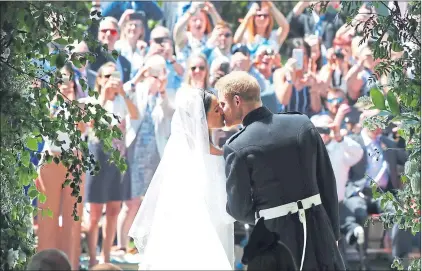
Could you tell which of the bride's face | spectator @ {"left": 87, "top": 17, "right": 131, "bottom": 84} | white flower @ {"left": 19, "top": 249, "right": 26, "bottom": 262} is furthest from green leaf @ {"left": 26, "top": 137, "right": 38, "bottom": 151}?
spectator @ {"left": 87, "top": 17, "right": 131, "bottom": 84}

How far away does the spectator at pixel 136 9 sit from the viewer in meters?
10.5

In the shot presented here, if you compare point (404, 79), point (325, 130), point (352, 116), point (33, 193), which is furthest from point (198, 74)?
point (404, 79)

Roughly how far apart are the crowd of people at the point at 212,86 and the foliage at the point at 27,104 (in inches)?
146

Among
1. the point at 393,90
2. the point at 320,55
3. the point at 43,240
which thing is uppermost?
the point at 320,55

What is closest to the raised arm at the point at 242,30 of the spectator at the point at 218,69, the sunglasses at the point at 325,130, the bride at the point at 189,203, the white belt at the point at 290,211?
the spectator at the point at 218,69

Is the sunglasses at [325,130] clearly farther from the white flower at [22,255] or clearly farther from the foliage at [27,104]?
the white flower at [22,255]

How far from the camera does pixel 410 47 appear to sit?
611 centimetres

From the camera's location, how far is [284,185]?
5.22 m

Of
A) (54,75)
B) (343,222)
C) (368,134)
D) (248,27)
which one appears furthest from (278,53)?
(54,75)

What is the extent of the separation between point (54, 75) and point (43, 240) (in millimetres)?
3816

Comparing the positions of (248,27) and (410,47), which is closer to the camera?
(410,47)

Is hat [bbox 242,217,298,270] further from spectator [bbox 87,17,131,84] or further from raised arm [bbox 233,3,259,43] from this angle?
raised arm [bbox 233,3,259,43]

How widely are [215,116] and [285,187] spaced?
2.76 ft

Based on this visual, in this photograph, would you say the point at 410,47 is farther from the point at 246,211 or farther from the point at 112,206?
the point at 112,206
